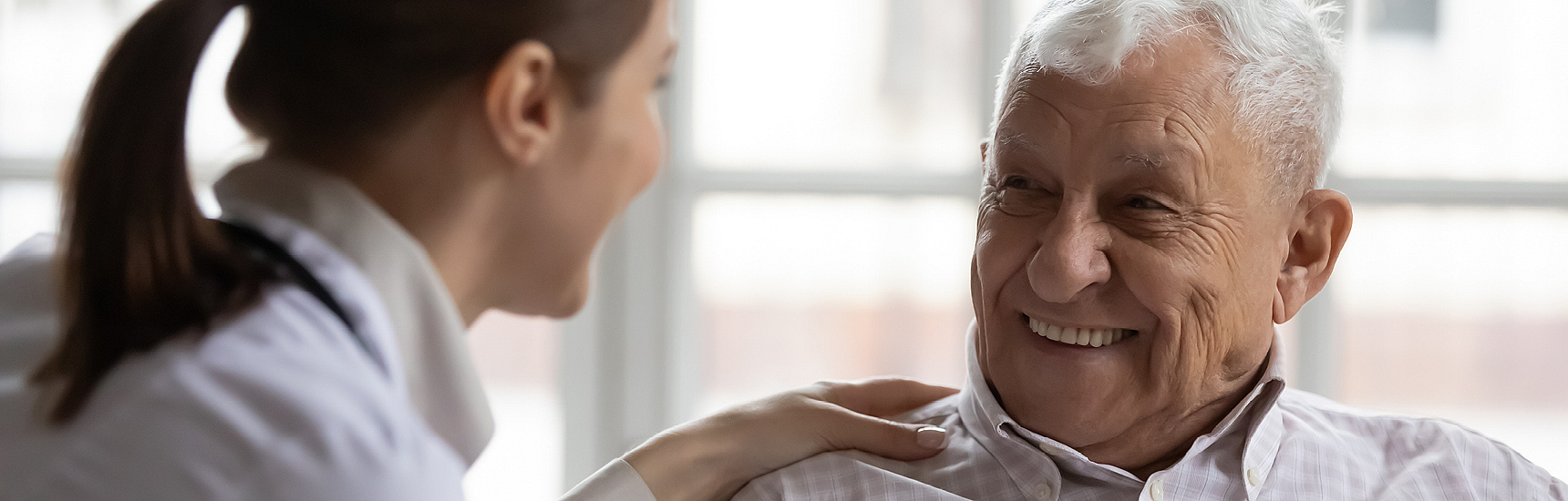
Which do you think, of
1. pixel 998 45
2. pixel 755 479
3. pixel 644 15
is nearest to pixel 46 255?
pixel 644 15

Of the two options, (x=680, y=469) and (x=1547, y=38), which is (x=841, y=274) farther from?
(x=1547, y=38)

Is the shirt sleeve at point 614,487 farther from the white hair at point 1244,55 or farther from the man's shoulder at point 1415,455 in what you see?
the man's shoulder at point 1415,455

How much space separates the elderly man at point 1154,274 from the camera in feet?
4.35

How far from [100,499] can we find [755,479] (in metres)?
0.91

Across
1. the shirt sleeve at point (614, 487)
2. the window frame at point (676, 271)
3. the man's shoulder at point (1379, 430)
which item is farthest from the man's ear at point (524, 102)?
the window frame at point (676, 271)

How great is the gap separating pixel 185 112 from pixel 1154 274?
111 cm

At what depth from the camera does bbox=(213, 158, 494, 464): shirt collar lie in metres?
0.71

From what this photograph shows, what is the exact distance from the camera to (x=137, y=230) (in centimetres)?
62

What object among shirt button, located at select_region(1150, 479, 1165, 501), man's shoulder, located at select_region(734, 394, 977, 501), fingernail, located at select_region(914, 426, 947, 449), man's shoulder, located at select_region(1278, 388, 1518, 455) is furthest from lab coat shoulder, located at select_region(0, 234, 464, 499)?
man's shoulder, located at select_region(1278, 388, 1518, 455)

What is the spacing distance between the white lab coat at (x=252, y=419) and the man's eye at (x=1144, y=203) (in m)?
0.99

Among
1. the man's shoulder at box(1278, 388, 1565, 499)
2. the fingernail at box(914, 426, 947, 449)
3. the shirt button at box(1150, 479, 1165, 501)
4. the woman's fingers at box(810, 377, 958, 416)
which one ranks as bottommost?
the man's shoulder at box(1278, 388, 1565, 499)

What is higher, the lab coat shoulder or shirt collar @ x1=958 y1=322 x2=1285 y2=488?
the lab coat shoulder

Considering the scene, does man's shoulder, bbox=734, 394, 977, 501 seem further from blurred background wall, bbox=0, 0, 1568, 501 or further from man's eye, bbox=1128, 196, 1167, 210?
blurred background wall, bbox=0, 0, 1568, 501

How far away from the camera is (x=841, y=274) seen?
2.55 m
